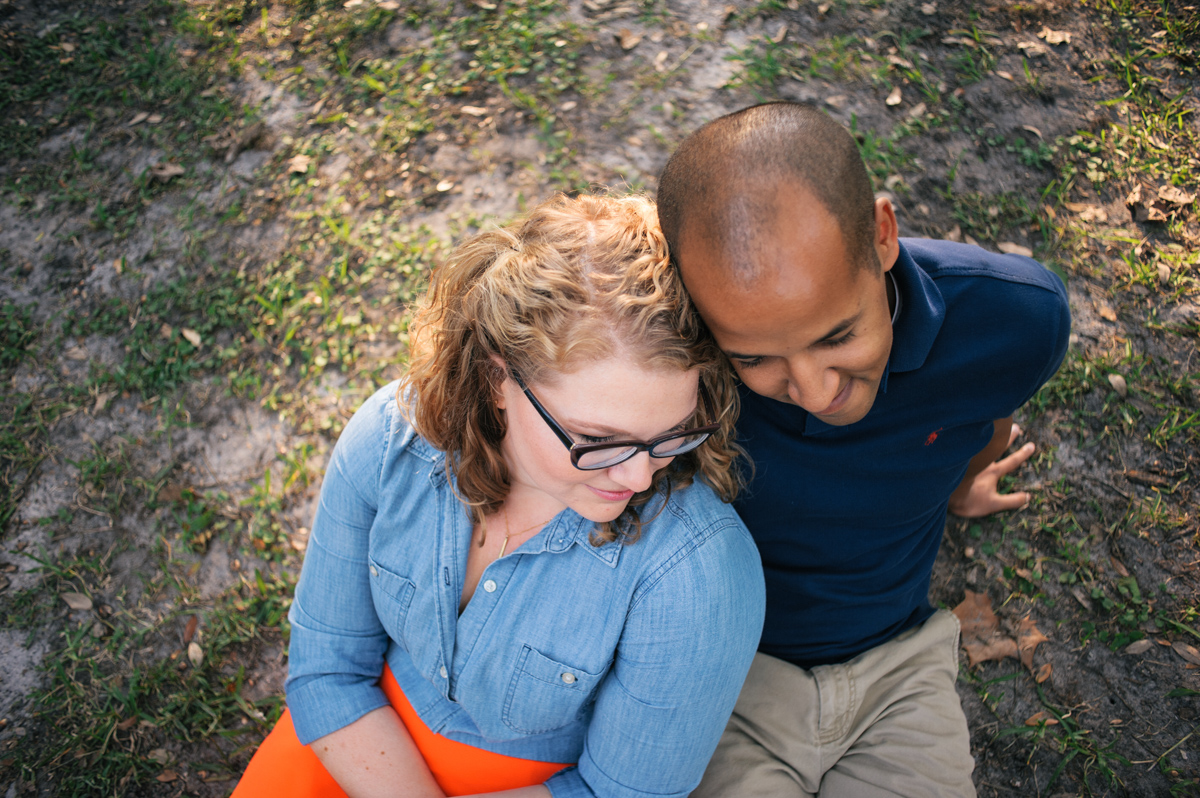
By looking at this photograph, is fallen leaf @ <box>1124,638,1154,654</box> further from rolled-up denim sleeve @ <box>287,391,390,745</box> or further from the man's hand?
rolled-up denim sleeve @ <box>287,391,390,745</box>

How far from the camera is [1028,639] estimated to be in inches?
124

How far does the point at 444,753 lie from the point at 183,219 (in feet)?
12.3

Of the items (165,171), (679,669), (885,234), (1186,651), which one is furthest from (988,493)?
(165,171)

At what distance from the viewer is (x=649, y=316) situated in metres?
1.74

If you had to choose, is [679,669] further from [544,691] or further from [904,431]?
[904,431]

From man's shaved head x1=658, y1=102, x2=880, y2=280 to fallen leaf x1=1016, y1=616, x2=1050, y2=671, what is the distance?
223 centimetres

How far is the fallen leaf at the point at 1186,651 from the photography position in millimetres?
2957

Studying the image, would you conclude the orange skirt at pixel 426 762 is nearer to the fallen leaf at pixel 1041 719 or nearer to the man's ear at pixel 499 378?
the man's ear at pixel 499 378

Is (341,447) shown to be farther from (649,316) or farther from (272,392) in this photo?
(272,392)

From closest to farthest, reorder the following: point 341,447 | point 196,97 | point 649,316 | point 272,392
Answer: point 649,316 < point 341,447 < point 272,392 < point 196,97

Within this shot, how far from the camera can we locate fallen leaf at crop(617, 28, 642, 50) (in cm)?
473

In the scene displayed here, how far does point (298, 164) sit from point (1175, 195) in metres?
4.98

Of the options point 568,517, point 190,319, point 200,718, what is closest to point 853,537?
point 568,517

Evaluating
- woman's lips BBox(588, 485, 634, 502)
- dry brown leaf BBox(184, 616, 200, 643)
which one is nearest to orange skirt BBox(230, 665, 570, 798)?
woman's lips BBox(588, 485, 634, 502)
